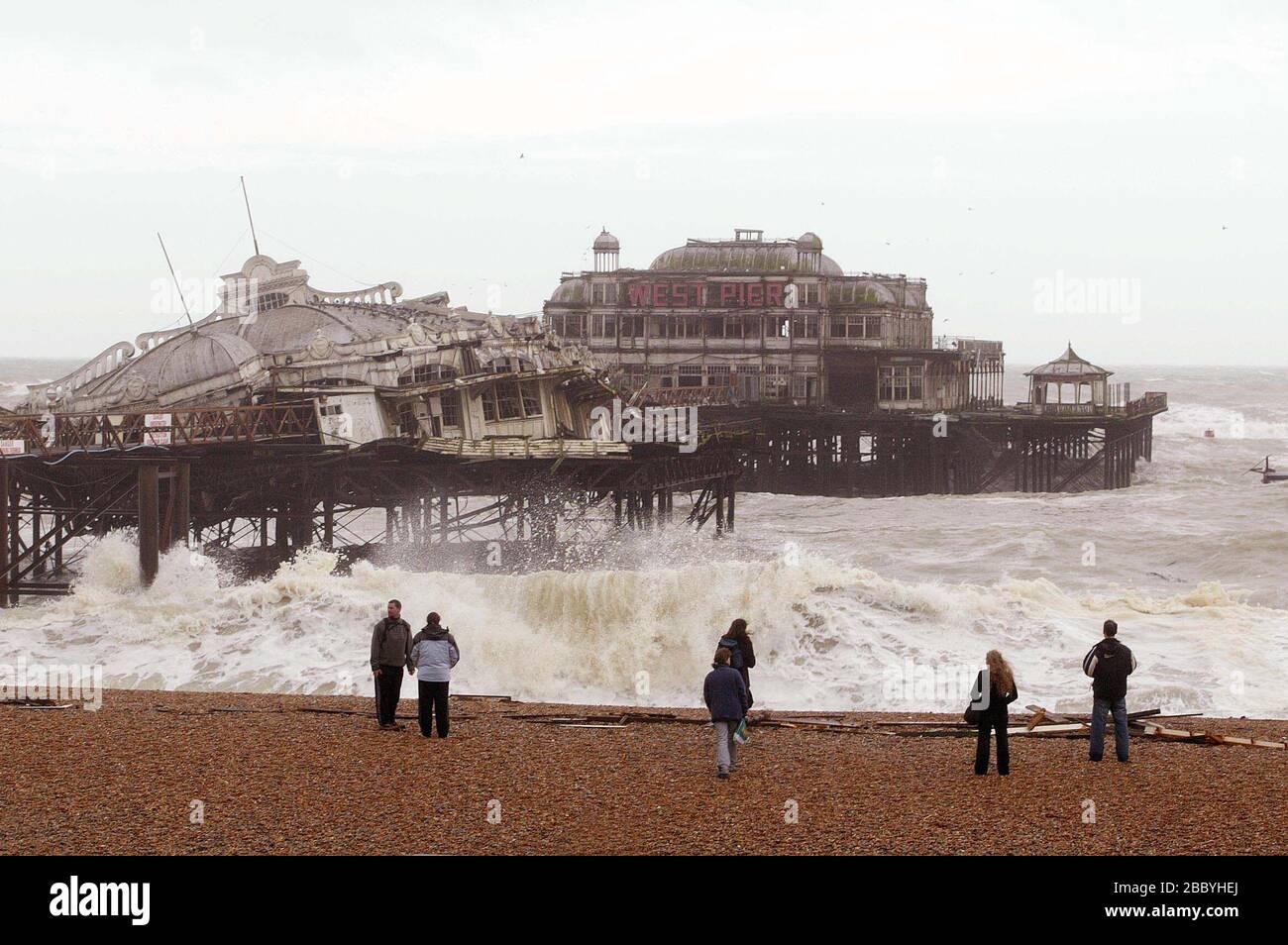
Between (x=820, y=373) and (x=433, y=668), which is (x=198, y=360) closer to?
(x=433, y=668)

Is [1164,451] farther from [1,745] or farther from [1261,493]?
[1,745]

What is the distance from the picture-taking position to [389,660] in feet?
55.7

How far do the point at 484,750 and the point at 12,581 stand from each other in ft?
76.9

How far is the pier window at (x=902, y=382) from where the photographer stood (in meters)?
84.8

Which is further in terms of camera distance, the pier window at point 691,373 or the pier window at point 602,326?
the pier window at point 602,326

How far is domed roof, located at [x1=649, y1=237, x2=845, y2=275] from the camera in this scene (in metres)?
85.8

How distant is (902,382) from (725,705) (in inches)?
2829

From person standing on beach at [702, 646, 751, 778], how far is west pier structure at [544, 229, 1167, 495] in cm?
6285

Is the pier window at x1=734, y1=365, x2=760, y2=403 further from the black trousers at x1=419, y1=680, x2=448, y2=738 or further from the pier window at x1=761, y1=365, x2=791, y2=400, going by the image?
the black trousers at x1=419, y1=680, x2=448, y2=738

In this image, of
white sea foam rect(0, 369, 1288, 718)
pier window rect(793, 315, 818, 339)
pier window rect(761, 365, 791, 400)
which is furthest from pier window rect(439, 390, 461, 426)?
pier window rect(793, 315, 818, 339)

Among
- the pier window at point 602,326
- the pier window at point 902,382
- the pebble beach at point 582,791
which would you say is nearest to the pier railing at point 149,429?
the pebble beach at point 582,791

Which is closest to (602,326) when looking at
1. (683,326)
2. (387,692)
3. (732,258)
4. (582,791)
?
(683,326)

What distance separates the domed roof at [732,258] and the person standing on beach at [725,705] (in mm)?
71289

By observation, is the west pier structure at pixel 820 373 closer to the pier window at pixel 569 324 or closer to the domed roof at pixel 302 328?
the pier window at pixel 569 324
